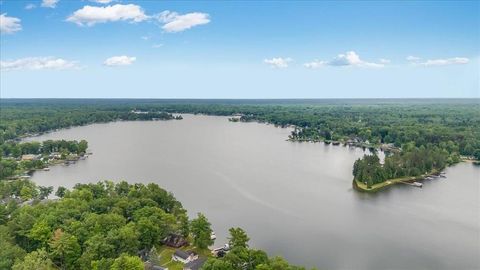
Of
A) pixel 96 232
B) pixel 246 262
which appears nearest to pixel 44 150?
pixel 96 232

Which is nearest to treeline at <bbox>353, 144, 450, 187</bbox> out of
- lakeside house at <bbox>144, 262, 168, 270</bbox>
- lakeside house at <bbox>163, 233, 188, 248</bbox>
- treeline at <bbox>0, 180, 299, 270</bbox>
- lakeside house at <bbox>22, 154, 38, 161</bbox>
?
treeline at <bbox>0, 180, 299, 270</bbox>

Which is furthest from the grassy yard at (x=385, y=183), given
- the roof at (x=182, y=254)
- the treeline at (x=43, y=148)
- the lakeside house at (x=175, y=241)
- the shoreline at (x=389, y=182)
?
the treeline at (x=43, y=148)

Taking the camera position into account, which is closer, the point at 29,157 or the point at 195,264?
the point at 195,264

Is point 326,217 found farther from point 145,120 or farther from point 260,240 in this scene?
point 145,120

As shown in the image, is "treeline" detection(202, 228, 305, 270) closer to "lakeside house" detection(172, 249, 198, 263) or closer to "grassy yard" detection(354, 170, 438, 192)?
"lakeside house" detection(172, 249, 198, 263)

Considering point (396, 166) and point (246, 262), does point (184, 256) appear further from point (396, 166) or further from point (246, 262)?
point (396, 166)
